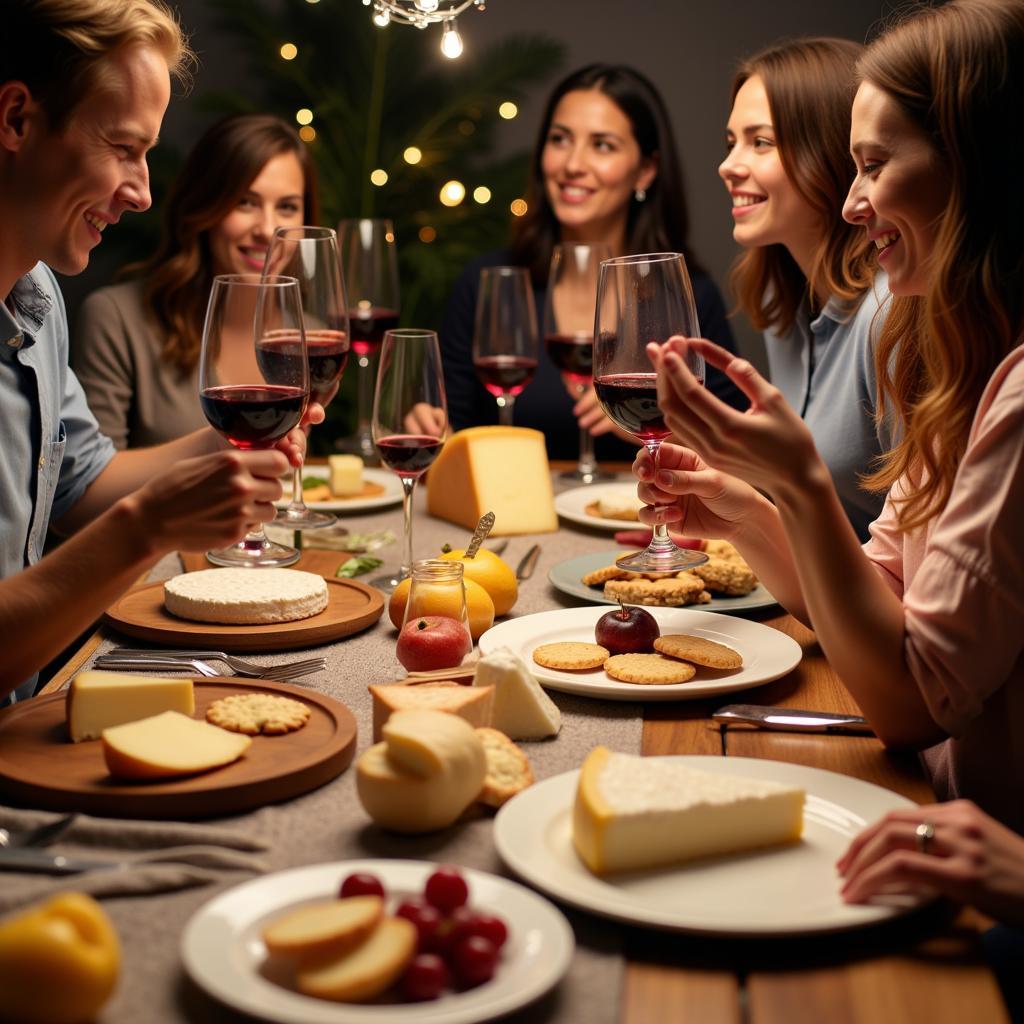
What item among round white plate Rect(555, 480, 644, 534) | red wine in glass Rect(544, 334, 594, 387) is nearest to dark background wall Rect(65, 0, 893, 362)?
red wine in glass Rect(544, 334, 594, 387)

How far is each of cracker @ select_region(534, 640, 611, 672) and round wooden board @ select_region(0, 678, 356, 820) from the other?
30 cm

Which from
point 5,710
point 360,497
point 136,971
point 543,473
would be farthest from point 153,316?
point 136,971

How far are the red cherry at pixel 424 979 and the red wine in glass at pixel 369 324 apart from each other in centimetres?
210

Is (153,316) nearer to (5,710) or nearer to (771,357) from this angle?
(771,357)

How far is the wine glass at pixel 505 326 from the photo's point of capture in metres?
2.71

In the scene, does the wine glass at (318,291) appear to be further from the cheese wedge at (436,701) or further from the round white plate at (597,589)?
the cheese wedge at (436,701)

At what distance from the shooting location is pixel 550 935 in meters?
0.94

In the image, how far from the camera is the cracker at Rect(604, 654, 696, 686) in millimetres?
1545

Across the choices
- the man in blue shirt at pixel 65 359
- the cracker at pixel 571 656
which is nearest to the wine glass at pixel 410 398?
the man in blue shirt at pixel 65 359

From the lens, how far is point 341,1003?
2.84 feet

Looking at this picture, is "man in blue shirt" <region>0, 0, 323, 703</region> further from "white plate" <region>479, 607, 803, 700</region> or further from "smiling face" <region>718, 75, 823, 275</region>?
"smiling face" <region>718, 75, 823, 275</region>

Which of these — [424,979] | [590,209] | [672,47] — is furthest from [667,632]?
[672,47]

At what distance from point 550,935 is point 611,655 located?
75 cm

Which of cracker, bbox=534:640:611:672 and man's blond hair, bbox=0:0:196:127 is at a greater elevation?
man's blond hair, bbox=0:0:196:127
